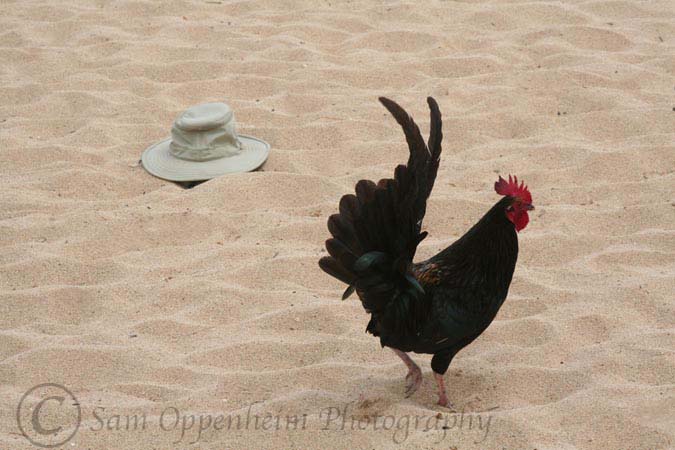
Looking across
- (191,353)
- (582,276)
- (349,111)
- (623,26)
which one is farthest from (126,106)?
(623,26)

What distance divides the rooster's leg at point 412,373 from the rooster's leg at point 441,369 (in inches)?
3.4

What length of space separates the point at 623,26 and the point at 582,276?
3.34 m

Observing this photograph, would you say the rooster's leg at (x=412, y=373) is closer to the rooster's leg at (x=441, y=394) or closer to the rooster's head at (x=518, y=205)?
the rooster's leg at (x=441, y=394)

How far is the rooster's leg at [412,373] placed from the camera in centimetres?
360

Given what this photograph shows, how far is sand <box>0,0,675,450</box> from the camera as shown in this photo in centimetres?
348

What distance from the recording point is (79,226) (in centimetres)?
487

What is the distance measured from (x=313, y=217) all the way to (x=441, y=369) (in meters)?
1.65

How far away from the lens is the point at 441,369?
3.49 metres

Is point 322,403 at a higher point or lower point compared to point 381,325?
lower

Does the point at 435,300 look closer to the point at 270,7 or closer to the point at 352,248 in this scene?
the point at 352,248

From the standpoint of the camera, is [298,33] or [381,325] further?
[298,33]

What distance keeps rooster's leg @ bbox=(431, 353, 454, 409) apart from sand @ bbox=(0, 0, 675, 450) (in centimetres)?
6
